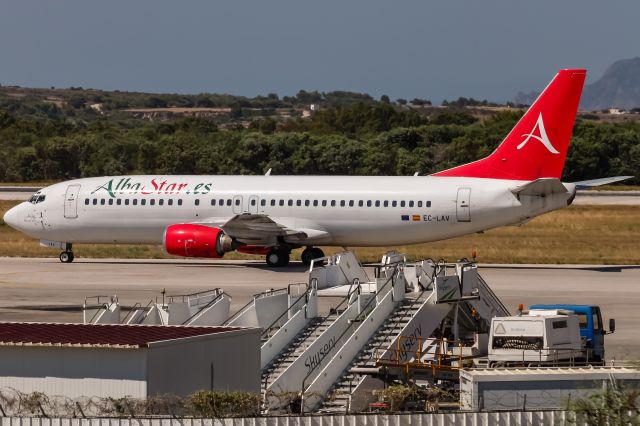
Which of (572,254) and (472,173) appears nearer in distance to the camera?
(472,173)

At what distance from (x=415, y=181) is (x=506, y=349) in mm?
26460

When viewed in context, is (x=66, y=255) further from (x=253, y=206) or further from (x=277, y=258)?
(x=277, y=258)

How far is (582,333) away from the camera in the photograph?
34750 millimetres

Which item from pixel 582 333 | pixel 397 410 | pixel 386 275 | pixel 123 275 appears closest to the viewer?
pixel 397 410

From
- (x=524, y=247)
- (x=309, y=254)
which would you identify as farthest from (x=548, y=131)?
(x=524, y=247)

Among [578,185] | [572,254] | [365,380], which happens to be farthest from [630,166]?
[365,380]

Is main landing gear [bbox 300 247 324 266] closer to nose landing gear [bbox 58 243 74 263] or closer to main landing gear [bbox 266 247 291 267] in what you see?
main landing gear [bbox 266 247 291 267]

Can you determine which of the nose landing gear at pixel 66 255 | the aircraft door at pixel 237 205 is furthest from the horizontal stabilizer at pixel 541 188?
the nose landing gear at pixel 66 255

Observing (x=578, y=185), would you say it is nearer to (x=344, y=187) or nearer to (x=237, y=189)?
(x=344, y=187)

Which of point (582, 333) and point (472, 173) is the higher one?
point (472, 173)

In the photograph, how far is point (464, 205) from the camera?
2202 inches

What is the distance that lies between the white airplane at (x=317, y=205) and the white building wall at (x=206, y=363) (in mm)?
26875

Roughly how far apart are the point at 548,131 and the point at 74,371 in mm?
33381

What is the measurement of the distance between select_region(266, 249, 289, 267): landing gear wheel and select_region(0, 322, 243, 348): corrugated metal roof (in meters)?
28.8
